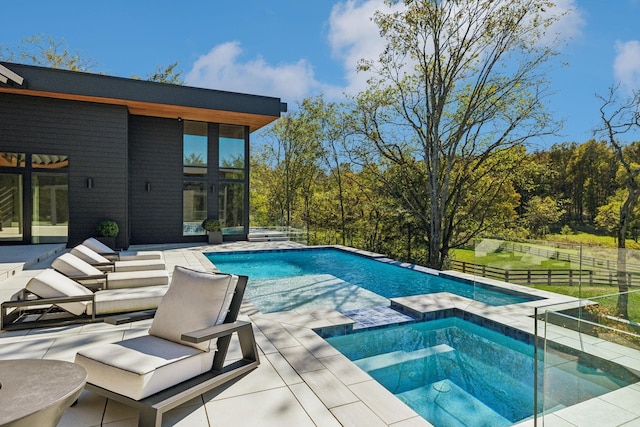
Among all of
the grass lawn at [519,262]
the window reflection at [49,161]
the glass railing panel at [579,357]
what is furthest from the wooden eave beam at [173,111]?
the glass railing panel at [579,357]

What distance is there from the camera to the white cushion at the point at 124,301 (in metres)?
4.07

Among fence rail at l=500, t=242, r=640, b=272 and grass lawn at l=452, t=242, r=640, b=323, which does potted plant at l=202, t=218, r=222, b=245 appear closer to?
grass lawn at l=452, t=242, r=640, b=323

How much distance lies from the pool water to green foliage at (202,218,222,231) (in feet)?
27.3

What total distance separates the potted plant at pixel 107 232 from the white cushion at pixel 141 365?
819 cm

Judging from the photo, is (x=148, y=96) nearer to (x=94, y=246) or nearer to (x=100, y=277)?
(x=94, y=246)

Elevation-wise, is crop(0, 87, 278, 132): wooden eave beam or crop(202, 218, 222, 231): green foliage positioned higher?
crop(0, 87, 278, 132): wooden eave beam

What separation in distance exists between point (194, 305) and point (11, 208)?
30.7 feet

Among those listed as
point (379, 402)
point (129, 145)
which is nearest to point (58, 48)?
point (129, 145)

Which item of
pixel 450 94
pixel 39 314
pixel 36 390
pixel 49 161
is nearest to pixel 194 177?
pixel 49 161

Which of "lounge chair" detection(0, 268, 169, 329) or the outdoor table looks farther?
"lounge chair" detection(0, 268, 169, 329)

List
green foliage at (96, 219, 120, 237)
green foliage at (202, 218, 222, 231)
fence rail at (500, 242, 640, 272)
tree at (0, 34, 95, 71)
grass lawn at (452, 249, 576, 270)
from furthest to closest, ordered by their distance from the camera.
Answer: tree at (0, 34, 95, 71) < green foliage at (202, 218, 222, 231) < green foliage at (96, 219, 120, 237) < grass lawn at (452, 249, 576, 270) < fence rail at (500, 242, 640, 272)

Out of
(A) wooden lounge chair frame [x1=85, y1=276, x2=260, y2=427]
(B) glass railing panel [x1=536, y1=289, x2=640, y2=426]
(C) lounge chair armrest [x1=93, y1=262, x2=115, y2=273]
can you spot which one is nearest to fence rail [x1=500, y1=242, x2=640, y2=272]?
(B) glass railing panel [x1=536, y1=289, x2=640, y2=426]

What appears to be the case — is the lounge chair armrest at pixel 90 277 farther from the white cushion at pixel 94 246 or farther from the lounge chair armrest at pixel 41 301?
the white cushion at pixel 94 246

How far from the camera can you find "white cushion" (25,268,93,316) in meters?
3.73
